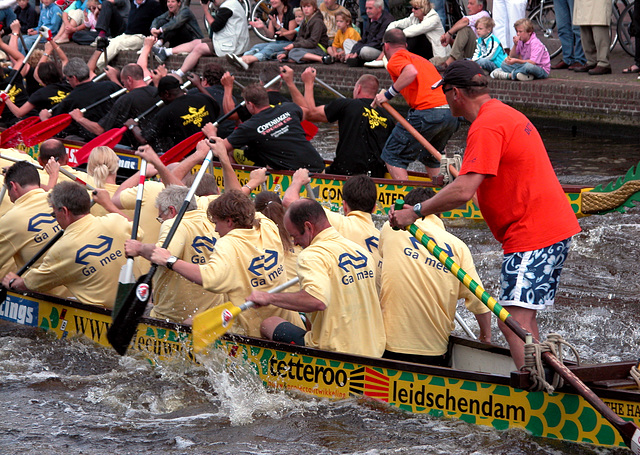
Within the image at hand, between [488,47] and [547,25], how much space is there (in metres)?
2.57

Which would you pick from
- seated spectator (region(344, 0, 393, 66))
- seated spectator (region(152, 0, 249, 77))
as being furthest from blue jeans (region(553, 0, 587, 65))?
seated spectator (region(152, 0, 249, 77))

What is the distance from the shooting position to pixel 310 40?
1698 cm

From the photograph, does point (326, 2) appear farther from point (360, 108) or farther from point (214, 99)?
point (360, 108)

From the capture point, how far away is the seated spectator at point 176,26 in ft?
58.8

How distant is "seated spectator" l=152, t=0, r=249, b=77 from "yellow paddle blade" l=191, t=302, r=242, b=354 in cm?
1202

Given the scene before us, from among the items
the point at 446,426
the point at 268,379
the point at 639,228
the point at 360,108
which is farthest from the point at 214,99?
the point at 446,426

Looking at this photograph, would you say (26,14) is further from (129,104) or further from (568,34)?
(568,34)

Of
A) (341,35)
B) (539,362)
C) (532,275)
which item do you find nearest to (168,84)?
(532,275)

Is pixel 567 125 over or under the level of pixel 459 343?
over

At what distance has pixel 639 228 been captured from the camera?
9.72 m

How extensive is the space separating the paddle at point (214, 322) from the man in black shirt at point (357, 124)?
469 centimetres

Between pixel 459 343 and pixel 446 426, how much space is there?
0.67 meters

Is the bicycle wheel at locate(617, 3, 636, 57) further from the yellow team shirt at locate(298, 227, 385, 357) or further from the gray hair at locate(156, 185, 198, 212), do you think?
the yellow team shirt at locate(298, 227, 385, 357)

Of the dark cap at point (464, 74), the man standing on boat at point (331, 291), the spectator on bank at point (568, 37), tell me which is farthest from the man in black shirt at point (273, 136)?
the spectator on bank at point (568, 37)
